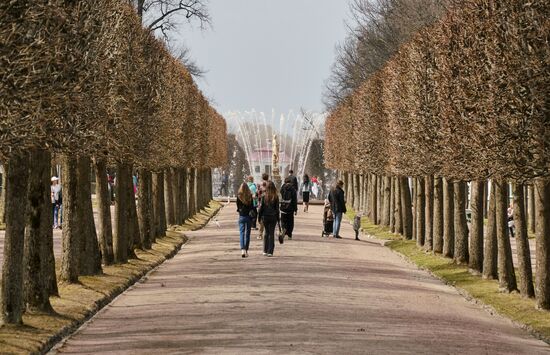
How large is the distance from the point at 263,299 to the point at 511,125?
230 inches

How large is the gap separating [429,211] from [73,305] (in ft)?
72.5

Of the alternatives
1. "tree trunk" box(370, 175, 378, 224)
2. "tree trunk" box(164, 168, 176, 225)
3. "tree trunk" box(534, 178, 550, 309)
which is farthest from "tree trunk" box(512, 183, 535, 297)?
"tree trunk" box(370, 175, 378, 224)

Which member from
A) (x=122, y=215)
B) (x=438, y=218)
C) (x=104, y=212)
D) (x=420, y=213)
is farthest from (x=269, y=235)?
(x=420, y=213)

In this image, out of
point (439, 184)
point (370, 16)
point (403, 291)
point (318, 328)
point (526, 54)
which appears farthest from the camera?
point (370, 16)

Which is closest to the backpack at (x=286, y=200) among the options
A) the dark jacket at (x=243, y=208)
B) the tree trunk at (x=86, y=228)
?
the dark jacket at (x=243, y=208)

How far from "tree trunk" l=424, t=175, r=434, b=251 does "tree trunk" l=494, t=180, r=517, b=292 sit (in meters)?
13.1

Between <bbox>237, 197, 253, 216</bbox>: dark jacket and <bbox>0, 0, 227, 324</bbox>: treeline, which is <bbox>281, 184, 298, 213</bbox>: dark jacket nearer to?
<bbox>0, 0, 227, 324</bbox>: treeline

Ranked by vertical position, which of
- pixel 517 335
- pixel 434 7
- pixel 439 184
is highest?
pixel 434 7

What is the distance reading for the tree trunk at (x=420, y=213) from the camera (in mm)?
49219

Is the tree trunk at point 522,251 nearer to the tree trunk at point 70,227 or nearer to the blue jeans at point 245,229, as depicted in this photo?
the tree trunk at point 70,227

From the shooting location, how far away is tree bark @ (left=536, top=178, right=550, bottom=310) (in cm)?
2806

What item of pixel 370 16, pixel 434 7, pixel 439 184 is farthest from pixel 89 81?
pixel 370 16

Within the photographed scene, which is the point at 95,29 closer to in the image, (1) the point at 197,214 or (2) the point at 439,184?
(2) the point at 439,184

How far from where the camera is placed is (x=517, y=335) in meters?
24.5
